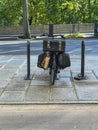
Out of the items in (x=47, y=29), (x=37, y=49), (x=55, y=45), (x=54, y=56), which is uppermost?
(x=55, y=45)

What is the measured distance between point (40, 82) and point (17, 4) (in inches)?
1552

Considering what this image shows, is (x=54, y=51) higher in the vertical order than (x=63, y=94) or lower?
higher

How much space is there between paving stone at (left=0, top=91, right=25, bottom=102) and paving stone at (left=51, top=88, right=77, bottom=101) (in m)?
0.66

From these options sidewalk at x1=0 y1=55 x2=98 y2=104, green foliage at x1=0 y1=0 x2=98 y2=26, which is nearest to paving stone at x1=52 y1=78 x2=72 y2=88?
sidewalk at x1=0 y1=55 x2=98 y2=104

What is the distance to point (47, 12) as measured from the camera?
161 ft

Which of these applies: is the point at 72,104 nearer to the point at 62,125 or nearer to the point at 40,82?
the point at 62,125

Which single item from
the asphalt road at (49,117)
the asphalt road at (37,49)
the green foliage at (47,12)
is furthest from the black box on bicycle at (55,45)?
the green foliage at (47,12)

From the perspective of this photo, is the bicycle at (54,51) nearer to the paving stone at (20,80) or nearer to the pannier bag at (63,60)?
the pannier bag at (63,60)

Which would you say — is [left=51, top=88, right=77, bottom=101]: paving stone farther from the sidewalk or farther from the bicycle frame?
the bicycle frame

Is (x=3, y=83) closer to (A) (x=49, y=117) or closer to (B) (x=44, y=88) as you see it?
(B) (x=44, y=88)

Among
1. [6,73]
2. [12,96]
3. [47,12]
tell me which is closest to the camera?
[12,96]

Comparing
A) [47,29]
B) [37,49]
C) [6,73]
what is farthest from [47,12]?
[6,73]

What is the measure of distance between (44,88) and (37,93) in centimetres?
50

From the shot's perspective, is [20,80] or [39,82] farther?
[20,80]
